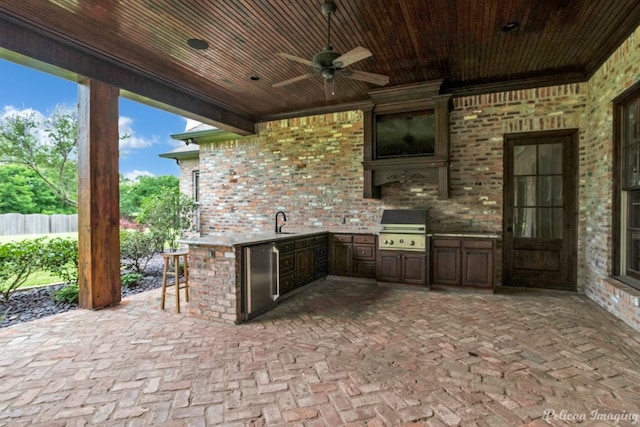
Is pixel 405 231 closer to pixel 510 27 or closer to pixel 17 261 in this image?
pixel 510 27

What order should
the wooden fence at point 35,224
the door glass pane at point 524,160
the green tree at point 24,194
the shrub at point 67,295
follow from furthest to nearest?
the green tree at point 24,194 → the wooden fence at point 35,224 → the door glass pane at point 524,160 → the shrub at point 67,295

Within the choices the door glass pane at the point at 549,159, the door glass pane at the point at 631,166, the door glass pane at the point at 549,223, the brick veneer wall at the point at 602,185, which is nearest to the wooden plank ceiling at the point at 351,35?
the brick veneer wall at the point at 602,185

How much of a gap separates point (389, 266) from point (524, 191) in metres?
2.54

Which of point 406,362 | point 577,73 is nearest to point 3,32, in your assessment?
point 406,362

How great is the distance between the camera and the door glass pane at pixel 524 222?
16.7 ft

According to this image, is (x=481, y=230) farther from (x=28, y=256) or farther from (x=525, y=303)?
(x=28, y=256)

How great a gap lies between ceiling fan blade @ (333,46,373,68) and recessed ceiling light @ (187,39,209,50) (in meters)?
1.72

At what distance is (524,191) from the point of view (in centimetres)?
514

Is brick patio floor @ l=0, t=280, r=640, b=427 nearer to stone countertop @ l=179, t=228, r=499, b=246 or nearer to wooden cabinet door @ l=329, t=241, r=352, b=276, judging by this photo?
stone countertop @ l=179, t=228, r=499, b=246

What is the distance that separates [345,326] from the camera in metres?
3.41

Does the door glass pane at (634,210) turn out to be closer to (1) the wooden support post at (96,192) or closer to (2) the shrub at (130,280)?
(1) the wooden support post at (96,192)

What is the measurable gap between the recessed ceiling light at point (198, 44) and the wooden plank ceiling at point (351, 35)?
0.07 meters

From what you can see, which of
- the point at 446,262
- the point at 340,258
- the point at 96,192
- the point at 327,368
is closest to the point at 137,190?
the point at 96,192

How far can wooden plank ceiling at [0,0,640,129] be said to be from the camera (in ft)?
10.1
